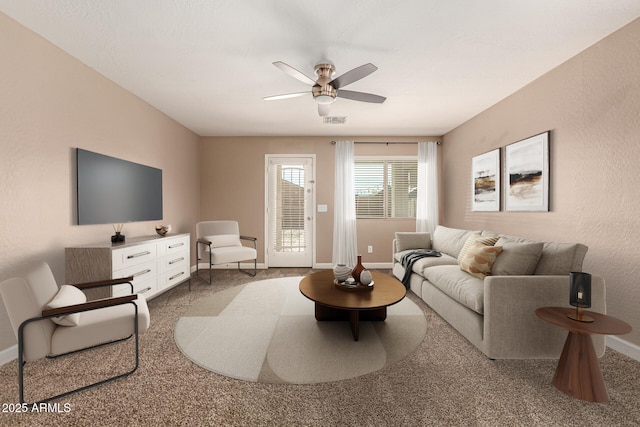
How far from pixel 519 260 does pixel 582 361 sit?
2.78 ft

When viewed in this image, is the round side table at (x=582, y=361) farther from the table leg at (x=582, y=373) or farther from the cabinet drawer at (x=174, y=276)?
the cabinet drawer at (x=174, y=276)

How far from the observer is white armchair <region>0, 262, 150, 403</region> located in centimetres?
149

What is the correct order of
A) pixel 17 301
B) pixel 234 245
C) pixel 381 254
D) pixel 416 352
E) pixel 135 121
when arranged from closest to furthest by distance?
pixel 17 301 < pixel 416 352 < pixel 135 121 < pixel 234 245 < pixel 381 254

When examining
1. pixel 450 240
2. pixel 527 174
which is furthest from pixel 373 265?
pixel 527 174

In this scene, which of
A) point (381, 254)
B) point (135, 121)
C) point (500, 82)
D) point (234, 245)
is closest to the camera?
point (500, 82)

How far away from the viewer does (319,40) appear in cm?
225

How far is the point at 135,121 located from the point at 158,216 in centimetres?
131

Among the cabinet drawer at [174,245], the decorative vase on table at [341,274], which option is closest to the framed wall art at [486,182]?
the decorative vase on table at [341,274]

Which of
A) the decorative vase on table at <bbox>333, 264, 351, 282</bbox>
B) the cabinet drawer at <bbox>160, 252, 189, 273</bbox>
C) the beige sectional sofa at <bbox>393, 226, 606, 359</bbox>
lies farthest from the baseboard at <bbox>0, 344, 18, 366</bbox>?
the beige sectional sofa at <bbox>393, 226, 606, 359</bbox>

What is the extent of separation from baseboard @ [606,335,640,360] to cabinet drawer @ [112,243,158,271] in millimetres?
4372

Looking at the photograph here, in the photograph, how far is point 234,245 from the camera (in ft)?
15.1

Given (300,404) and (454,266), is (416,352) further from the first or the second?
(454,266)

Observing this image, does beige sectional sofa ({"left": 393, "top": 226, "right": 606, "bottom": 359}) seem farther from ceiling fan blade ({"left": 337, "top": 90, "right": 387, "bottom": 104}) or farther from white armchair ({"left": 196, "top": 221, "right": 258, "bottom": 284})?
white armchair ({"left": 196, "top": 221, "right": 258, "bottom": 284})

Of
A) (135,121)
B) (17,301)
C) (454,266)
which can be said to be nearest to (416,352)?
(454,266)
